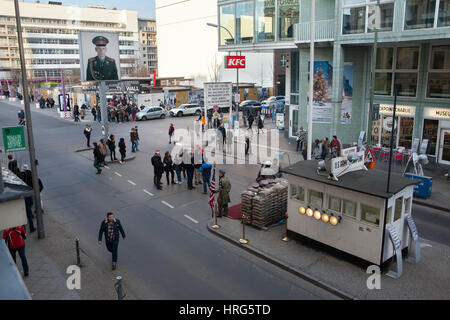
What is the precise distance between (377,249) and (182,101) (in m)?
41.7

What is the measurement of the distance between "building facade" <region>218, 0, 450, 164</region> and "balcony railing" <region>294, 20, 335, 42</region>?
0.01 metres

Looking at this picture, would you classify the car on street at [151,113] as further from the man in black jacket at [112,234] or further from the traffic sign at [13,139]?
the man in black jacket at [112,234]

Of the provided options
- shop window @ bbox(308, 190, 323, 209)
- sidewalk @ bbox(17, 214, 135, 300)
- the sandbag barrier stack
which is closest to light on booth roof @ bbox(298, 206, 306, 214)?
shop window @ bbox(308, 190, 323, 209)

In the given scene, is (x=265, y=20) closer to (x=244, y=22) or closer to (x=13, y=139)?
(x=244, y=22)

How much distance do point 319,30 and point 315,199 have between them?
15.7 m

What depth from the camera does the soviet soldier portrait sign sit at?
23.9 meters

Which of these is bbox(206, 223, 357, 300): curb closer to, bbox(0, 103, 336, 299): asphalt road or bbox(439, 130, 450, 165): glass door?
bbox(0, 103, 336, 299): asphalt road

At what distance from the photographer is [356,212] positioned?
9.46 meters

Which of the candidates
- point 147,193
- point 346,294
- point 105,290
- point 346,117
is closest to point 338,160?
point 346,294

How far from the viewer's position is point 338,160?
9.99 m

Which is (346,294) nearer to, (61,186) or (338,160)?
(338,160)

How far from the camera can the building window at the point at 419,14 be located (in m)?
17.7

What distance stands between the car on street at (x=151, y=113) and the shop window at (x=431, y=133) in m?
28.0
